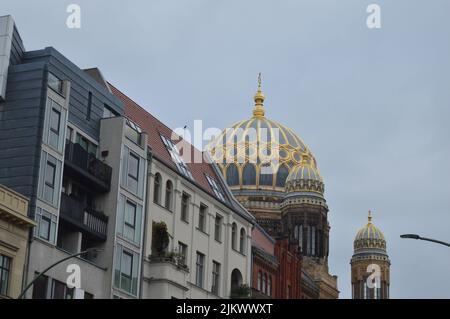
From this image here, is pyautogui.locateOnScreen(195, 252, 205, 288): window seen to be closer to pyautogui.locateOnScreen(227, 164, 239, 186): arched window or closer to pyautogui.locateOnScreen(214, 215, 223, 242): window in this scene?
pyautogui.locateOnScreen(214, 215, 223, 242): window

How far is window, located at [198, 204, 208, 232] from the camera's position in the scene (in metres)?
59.0

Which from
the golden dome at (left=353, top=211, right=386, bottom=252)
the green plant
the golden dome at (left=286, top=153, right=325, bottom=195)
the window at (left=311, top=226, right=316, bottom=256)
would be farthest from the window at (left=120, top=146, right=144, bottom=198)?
the golden dome at (left=353, top=211, right=386, bottom=252)

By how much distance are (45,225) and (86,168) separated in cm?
496

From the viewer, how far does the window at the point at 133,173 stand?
172ft

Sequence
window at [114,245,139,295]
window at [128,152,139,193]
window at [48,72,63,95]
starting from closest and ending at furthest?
window at [48,72,63,95]
window at [114,245,139,295]
window at [128,152,139,193]

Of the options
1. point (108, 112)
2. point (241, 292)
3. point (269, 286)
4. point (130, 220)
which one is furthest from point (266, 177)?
point (130, 220)

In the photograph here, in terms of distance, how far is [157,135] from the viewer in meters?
60.7

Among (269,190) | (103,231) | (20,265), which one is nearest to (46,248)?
(20,265)

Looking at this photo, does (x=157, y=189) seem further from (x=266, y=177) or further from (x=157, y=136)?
(x=266, y=177)

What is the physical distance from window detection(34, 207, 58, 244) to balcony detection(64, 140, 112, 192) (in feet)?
9.89

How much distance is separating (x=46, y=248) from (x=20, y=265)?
2100 mm

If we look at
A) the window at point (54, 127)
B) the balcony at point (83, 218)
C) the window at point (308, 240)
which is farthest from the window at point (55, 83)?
the window at point (308, 240)

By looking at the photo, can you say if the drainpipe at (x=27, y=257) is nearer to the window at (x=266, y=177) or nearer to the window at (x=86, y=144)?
the window at (x=86, y=144)

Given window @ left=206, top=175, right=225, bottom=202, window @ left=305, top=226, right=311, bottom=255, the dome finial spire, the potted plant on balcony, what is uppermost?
the dome finial spire
